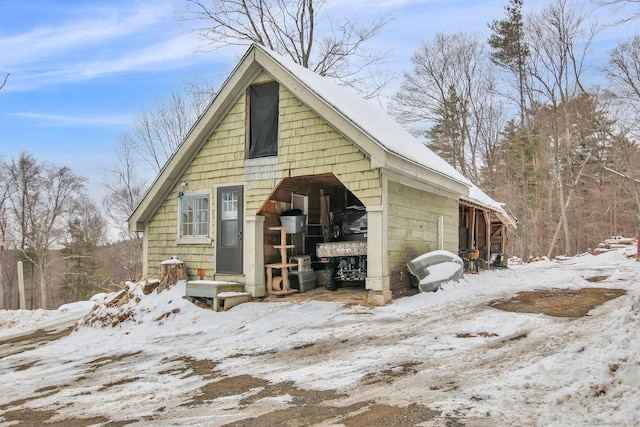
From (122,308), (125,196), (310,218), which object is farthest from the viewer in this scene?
(125,196)

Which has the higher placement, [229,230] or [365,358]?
[229,230]

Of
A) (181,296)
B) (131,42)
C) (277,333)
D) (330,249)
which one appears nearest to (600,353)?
(277,333)

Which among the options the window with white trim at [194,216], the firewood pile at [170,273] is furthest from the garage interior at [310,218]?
the firewood pile at [170,273]

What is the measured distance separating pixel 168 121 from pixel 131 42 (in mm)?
11249

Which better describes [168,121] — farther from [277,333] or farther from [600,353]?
[600,353]

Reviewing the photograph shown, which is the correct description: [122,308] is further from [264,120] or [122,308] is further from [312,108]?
[312,108]

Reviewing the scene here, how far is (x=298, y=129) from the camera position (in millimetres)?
9867

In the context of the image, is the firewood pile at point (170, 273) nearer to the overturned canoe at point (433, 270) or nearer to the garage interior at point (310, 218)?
the garage interior at point (310, 218)

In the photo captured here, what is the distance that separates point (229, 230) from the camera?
10.8 meters

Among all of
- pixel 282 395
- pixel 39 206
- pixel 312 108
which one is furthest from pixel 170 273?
pixel 39 206

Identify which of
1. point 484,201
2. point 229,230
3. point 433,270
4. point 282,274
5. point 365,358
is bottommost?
point 365,358

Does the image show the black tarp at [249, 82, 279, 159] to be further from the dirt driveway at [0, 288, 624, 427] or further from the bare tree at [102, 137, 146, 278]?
the bare tree at [102, 137, 146, 278]

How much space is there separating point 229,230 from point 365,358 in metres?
5.92

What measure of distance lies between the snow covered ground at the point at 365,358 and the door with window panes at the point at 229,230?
3.92ft
